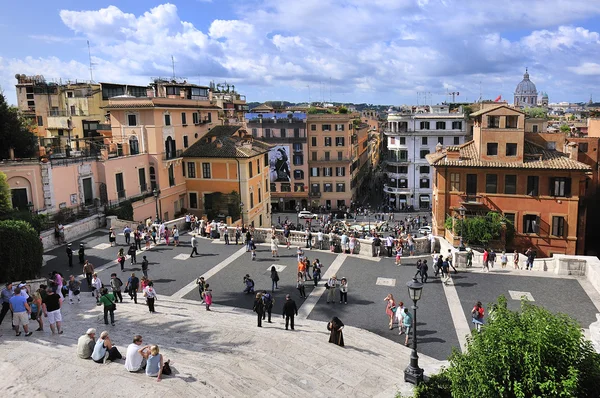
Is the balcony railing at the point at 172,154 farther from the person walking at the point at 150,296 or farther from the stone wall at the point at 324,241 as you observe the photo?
the person walking at the point at 150,296

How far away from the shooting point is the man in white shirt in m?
12.9

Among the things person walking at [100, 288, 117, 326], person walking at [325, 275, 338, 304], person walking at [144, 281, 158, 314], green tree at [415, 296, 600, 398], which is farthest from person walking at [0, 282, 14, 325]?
green tree at [415, 296, 600, 398]

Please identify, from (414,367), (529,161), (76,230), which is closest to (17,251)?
(76,230)

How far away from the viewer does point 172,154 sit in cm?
4731

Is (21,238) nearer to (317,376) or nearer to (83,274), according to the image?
(83,274)

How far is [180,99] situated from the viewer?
4994 cm

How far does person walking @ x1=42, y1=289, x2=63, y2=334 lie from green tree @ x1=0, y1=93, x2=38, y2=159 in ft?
87.7

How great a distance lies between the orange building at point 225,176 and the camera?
46812mm

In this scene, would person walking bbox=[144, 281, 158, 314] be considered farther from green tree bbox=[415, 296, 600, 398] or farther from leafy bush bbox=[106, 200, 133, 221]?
Answer: leafy bush bbox=[106, 200, 133, 221]

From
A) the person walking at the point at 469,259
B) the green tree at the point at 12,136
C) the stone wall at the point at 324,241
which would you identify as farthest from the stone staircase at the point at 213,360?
the green tree at the point at 12,136

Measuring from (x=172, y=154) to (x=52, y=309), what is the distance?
32.9 meters

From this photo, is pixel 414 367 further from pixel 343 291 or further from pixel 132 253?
pixel 132 253

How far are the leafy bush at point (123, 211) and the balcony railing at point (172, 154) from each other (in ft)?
21.7

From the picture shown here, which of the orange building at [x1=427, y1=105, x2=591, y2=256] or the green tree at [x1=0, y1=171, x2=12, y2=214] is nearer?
the green tree at [x1=0, y1=171, x2=12, y2=214]
